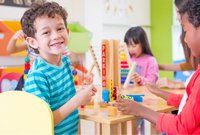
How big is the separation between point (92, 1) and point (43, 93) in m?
2.04

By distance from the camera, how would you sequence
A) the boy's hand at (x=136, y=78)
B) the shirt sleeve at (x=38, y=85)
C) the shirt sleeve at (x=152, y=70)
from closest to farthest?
the shirt sleeve at (x=38, y=85) → the boy's hand at (x=136, y=78) → the shirt sleeve at (x=152, y=70)

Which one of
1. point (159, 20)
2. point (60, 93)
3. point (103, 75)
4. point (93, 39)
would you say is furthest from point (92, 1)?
point (60, 93)

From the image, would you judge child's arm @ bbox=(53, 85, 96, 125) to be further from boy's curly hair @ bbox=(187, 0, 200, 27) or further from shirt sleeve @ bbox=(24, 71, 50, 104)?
boy's curly hair @ bbox=(187, 0, 200, 27)

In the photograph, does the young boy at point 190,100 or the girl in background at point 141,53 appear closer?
the young boy at point 190,100

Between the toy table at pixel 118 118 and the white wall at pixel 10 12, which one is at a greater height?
the white wall at pixel 10 12

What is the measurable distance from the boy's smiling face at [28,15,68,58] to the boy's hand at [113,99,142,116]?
0.27 meters

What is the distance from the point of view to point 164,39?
3.68 m

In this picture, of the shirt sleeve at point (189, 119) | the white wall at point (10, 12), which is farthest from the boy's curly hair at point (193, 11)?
the white wall at point (10, 12)

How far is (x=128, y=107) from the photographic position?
98cm

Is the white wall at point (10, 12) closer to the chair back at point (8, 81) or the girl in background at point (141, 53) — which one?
the chair back at point (8, 81)

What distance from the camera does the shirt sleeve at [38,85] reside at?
3.01ft

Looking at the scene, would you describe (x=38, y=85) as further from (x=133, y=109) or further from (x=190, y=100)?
(x=190, y=100)

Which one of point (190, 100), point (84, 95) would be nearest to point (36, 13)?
point (84, 95)

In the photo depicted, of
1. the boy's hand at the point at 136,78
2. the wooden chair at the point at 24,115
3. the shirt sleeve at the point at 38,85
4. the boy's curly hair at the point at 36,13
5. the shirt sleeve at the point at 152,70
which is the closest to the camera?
the wooden chair at the point at 24,115
